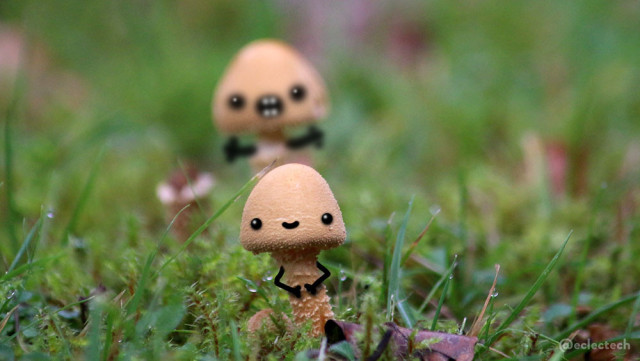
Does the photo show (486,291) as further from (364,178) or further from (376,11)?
(376,11)

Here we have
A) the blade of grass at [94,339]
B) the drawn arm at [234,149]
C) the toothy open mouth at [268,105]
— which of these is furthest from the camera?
the drawn arm at [234,149]

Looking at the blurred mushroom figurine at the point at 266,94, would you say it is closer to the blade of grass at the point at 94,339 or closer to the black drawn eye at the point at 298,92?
the black drawn eye at the point at 298,92

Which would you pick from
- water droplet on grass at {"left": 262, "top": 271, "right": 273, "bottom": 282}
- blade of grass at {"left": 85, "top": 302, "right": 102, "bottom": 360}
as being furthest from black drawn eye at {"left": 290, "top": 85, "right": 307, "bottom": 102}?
blade of grass at {"left": 85, "top": 302, "right": 102, "bottom": 360}

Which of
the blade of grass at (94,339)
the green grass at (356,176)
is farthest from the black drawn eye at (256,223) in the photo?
the blade of grass at (94,339)

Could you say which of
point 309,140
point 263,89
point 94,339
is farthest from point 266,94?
point 94,339

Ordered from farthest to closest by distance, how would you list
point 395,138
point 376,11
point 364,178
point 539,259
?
point 376,11
point 395,138
point 364,178
point 539,259

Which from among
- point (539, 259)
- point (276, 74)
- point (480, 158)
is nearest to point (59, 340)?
point (276, 74)

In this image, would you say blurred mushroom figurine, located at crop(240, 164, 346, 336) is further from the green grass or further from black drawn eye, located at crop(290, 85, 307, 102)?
black drawn eye, located at crop(290, 85, 307, 102)
